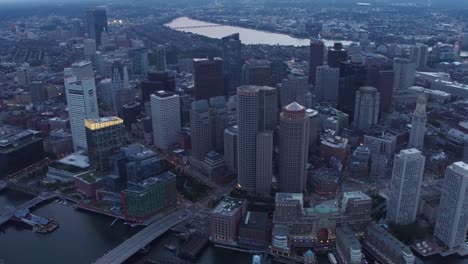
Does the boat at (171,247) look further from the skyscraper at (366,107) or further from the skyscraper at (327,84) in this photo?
the skyscraper at (327,84)

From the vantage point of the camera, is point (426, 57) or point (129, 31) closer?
point (426, 57)

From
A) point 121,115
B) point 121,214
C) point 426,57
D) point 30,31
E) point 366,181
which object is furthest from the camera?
point 30,31

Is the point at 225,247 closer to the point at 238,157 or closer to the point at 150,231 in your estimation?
the point at 150,231

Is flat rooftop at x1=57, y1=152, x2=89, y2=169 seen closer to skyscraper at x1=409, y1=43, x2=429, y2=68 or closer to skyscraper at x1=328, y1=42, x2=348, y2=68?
skyscraper at x1=328, y1=42, x2=348, y2=68

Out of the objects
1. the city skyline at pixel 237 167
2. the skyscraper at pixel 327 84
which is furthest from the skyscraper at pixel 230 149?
the skyscraper at pixel 327 84

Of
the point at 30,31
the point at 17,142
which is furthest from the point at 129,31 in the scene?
the point at 17,142

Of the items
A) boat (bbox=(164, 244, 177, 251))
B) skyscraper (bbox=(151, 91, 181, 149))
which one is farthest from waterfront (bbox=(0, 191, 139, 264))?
skyscraper (bbox=(151, 91, 181, 149))
